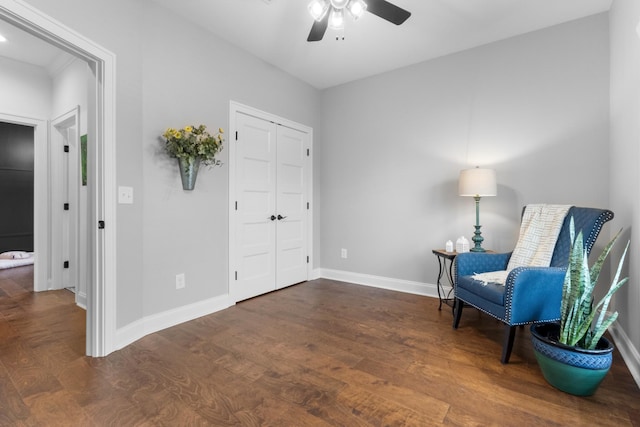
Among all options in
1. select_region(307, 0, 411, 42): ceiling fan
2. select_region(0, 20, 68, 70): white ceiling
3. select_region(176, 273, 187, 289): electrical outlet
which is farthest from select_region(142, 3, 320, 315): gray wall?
select_region(0, 20, 68, 70): white ceiling

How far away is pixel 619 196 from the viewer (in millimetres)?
2244

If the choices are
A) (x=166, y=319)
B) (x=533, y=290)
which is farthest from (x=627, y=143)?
(x=166, y=319)

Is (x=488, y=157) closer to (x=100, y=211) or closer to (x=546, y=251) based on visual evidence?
(x=546, y=251)

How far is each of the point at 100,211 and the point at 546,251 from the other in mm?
3221

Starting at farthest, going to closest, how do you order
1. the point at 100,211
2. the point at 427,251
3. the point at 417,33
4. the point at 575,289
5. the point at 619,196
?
the point at 427,251, the point at 417,33, the point at 619,196, the point at 100,211, the point at 575,289

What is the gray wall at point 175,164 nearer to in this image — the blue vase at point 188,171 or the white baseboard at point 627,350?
the blue vase at point 188,171

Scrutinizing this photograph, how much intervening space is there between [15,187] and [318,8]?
255 inches

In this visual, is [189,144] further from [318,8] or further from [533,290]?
[533,290]

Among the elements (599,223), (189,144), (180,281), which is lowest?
(180,281)

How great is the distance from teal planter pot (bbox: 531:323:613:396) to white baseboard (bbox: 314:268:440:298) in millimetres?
1627

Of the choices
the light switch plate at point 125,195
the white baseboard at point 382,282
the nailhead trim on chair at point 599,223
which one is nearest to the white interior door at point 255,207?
the white baseboard at point 382,282

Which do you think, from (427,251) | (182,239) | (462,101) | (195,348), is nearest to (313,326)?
(195,348)

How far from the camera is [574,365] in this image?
1.56 m

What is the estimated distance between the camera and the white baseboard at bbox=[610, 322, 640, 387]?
1745 millimetres
